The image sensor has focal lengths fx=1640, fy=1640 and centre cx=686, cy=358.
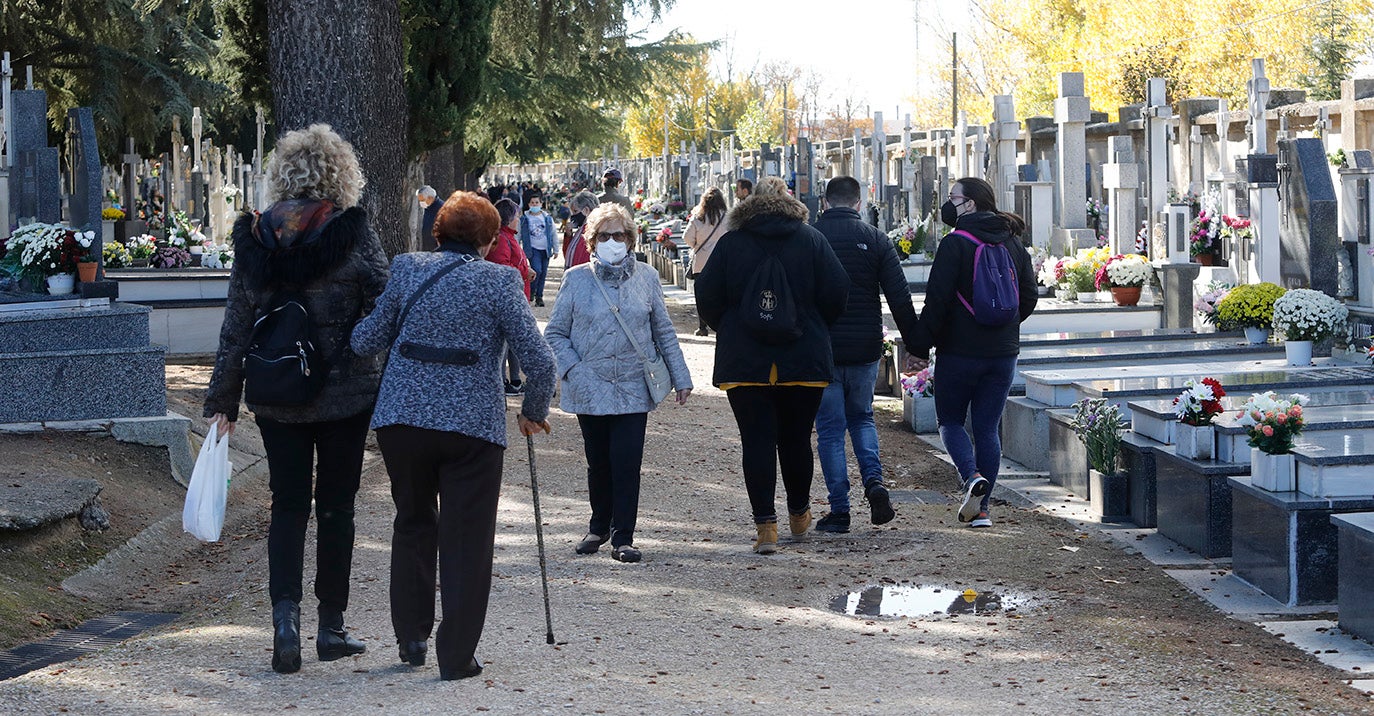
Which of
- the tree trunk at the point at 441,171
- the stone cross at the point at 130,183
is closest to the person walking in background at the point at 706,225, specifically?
the tree trunk at the point at 441,171

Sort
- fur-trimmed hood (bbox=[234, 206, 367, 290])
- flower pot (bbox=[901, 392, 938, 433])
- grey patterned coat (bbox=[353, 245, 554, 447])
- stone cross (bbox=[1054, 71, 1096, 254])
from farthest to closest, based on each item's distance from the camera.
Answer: stone cross (bbox=[1054, 71, 1096, 254])
flower pot (bbox=[901, 392, 938, 433])
fur-trimmed hood (bbox=[234, 206, 367, 290])
grey patterned coat (bbox=[353, 245, 554, 447])

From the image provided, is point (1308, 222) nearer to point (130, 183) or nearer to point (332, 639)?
point (332, 639)

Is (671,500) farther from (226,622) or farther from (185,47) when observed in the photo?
(185,47)

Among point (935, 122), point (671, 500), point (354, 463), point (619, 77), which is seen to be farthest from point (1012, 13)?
point (354, 463)

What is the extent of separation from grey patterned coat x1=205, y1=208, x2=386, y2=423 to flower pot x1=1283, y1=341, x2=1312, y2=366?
26.0 feet

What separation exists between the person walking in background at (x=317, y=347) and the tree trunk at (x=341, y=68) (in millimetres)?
5206

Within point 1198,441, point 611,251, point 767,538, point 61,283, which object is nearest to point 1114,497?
point 1198,441

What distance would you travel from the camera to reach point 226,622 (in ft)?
21.2

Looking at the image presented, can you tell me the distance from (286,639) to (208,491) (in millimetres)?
569

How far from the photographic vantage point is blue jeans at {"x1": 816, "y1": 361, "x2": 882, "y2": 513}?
27.2ft

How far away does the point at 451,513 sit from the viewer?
5352 millimetres

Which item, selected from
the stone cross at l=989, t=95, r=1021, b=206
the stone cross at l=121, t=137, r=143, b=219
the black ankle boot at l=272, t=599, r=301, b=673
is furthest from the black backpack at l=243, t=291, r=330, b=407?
the stone cross at l=121, t=137, r=143, b=219

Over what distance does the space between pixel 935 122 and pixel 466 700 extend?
215ft

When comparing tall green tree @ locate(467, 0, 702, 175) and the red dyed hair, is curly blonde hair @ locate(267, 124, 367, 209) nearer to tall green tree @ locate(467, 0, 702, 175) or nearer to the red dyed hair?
the red dyed hair
